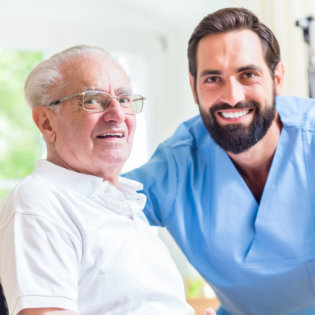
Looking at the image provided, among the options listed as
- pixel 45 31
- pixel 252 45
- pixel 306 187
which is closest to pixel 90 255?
pixel 306 187

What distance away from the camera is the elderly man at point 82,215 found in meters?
0.94

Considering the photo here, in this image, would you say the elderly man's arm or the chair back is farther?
the chair back

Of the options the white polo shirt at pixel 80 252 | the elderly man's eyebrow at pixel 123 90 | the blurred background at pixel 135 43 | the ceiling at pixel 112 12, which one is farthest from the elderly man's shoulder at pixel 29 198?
the ceiling at pixel 112 12

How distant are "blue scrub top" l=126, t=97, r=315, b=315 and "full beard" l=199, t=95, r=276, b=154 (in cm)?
7

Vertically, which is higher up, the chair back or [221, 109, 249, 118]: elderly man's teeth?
[221, 109, 249, 118]: elderly man's teeth

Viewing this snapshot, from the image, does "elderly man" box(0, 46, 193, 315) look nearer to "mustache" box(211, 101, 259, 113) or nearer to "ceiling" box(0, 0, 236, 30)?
"mustache" box(211, 101, 259, 113)

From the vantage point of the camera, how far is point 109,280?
1022mm

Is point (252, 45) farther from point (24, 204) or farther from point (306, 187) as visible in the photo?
point (24, 204)

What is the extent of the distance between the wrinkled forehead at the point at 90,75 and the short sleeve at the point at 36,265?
0.33 m

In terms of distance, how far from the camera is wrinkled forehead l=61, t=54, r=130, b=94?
45.8 inches

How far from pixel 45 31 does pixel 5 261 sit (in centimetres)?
285

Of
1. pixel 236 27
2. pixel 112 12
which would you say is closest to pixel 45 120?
pixel 236 27

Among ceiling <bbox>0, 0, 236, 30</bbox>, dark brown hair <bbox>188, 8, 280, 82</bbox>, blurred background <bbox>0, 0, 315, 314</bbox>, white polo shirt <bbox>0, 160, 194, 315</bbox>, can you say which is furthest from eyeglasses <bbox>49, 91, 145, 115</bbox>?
ceiling <bbox>0, 0, 236, 30</bbox>

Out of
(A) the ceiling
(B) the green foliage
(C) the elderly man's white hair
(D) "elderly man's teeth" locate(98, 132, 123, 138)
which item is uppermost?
A: (A) the ceiling
